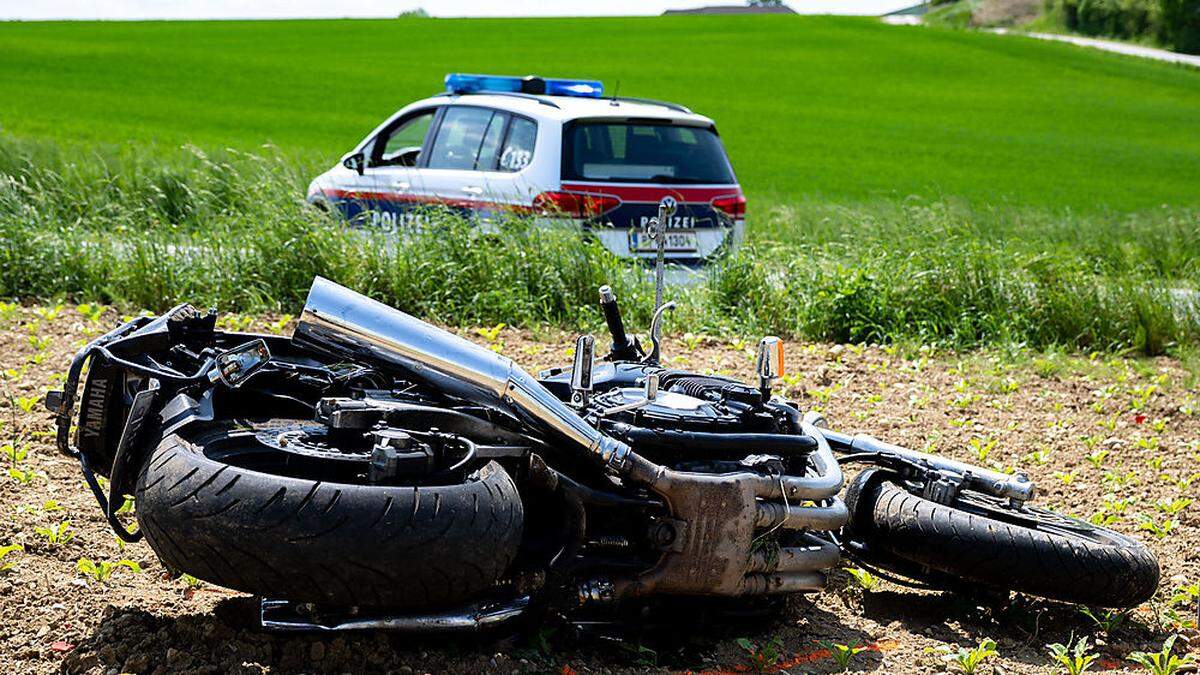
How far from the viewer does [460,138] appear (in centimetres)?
1034

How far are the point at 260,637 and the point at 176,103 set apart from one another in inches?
1316

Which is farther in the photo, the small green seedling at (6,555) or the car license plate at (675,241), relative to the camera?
the car license plate at (675,241)

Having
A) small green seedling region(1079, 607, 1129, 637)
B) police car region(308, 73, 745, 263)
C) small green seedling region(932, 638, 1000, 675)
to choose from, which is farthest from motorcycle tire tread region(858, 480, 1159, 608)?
police car region(308, 73, 745, 263)

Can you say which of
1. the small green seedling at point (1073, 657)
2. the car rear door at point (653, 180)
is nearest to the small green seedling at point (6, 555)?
the small green seedling at point (1073, 657)

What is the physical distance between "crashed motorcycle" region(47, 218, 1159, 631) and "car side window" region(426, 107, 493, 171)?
5.92m

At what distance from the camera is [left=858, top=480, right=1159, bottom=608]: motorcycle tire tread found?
418 centimetres

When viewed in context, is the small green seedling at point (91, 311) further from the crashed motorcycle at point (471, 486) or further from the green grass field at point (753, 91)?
the green grass field at point (753, 91)

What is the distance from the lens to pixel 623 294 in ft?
28.9

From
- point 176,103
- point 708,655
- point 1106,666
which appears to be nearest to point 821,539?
point 708,655

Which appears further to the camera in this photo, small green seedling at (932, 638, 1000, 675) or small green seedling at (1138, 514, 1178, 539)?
small green seedling at (1138, 514, 1178, 539)

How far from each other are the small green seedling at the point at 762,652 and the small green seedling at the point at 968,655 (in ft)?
1.66

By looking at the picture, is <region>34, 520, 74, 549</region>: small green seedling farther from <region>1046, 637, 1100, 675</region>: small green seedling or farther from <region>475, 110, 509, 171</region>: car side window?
<region>475, 110, 509, 171</region>: car side window

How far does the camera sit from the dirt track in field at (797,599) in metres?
3.53

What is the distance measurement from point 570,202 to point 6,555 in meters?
5.67
